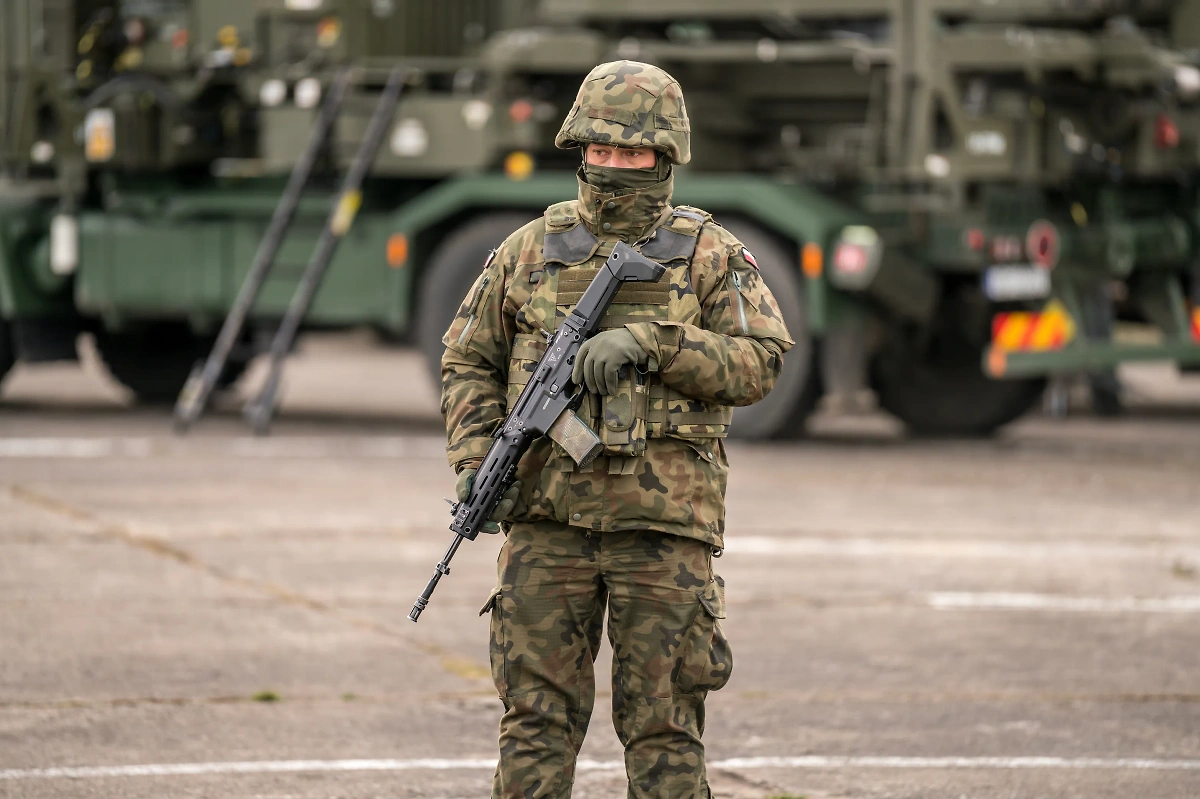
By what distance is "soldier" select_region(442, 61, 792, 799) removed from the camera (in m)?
4.56

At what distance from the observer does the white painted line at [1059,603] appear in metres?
8.34

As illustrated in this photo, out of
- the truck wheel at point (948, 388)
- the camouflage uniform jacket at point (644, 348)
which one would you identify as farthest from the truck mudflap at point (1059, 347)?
the camouflage uniform jacket at point (644, 348)

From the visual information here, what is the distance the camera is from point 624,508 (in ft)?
15.0

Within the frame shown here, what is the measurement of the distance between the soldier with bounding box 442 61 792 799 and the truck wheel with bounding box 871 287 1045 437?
32.9 feet

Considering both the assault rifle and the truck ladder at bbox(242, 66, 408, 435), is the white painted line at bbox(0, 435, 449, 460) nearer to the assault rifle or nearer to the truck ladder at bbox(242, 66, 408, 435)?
the truck ladder at bbox(242, 66, 408, 435)

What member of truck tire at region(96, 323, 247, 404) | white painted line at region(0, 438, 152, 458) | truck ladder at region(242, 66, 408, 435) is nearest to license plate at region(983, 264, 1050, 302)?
truck ladder at region(242, 66, 408, 435)

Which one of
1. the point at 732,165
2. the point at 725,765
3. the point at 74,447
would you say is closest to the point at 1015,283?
the point at 732,165

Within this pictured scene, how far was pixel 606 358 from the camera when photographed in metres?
4.45

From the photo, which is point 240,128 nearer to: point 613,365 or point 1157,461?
point 1157,461

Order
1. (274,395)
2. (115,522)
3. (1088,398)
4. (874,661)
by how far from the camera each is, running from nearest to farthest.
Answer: (874,661), (115,522), (274,395), (1088,398)

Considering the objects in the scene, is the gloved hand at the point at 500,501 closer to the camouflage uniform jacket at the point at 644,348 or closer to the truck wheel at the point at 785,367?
the camouflage uniform jacket at the point at 644,348

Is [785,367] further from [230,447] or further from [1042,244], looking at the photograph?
[230,447]

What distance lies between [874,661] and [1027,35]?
6.26 m

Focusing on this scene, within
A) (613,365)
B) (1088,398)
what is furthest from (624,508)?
(1088,398)
